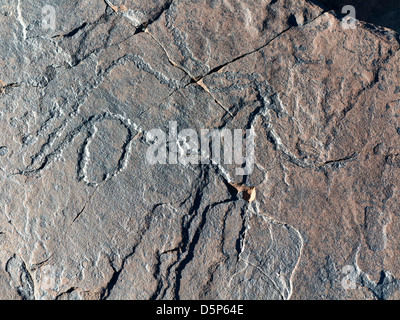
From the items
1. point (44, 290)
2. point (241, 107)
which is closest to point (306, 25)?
point (241, 107)

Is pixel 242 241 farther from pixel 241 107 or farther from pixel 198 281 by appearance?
pixel 241 107

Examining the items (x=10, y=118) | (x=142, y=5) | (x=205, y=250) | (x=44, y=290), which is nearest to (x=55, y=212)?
(x=44, y=290)

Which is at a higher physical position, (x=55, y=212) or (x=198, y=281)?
(x=55, y=212)

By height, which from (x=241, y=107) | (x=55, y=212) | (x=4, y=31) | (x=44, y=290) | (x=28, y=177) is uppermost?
(x=4, y=31)

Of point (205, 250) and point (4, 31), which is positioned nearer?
point (205, 250)

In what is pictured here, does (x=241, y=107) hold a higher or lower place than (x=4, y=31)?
lower

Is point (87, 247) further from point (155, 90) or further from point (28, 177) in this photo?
point (155, 90)
